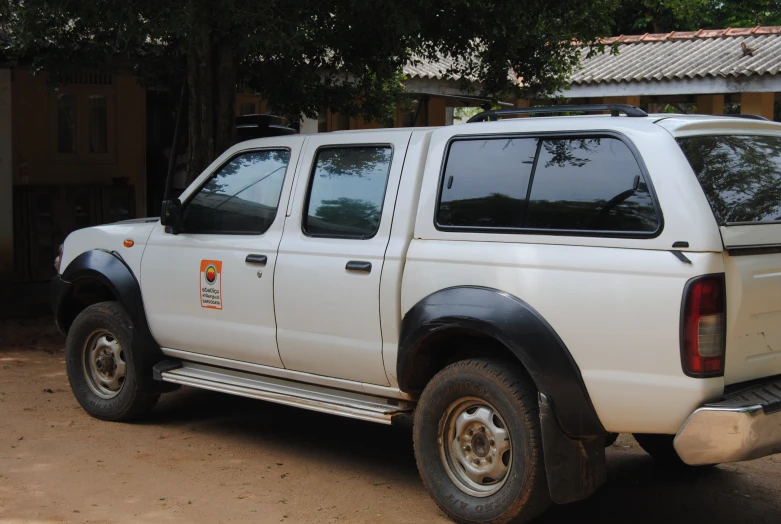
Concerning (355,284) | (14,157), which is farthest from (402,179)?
(14,157)

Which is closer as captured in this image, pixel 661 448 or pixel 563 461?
pixel 563 461

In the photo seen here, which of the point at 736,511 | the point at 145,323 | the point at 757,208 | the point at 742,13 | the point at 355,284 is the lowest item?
the point at 736,511

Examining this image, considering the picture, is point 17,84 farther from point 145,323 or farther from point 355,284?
point 355,284

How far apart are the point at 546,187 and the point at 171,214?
2653 millimetres

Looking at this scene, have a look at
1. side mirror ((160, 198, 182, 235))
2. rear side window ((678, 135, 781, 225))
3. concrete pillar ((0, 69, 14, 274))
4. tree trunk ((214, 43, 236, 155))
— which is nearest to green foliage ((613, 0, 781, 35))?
concrete pillar ((0, 69, 14, 274))

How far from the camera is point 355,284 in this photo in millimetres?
5086

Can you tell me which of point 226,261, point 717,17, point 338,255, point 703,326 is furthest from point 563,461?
point 717,17

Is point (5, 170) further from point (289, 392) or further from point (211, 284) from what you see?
point (289, 392)

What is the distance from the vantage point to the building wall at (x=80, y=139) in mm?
11648

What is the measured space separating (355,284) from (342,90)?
5.31 m

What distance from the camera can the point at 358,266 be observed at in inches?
200

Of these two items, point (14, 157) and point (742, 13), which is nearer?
point (14, 157)

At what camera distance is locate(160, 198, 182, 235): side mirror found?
20.0 feet

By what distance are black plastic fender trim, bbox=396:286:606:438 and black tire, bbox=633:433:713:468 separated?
135 centimetres
